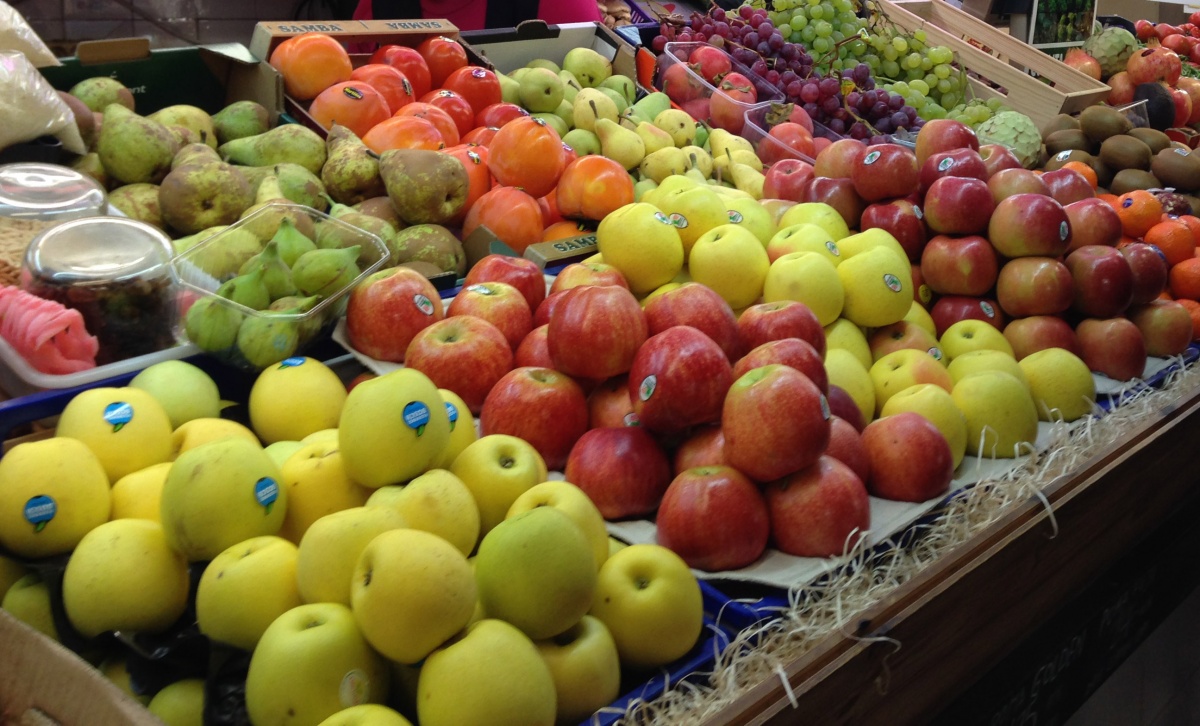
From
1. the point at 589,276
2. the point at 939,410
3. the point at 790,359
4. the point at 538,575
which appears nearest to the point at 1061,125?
the point at 939,410

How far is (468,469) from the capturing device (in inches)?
49.0

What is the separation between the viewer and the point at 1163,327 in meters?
2.16

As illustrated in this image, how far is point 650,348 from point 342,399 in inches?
22.9

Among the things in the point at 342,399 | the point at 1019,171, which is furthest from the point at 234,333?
the point at 1019,171

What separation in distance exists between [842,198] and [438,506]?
1.50 meters

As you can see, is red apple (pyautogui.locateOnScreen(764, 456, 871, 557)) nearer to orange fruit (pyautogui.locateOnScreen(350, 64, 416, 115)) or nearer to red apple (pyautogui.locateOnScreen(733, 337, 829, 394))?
red apple (pyautogui.locateOnScreen(733, 337, 829, 394))

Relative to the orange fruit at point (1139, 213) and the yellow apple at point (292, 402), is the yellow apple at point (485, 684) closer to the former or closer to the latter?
the yellow apple at point (292, 402)

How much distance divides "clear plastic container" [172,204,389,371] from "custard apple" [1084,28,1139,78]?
4314 mm

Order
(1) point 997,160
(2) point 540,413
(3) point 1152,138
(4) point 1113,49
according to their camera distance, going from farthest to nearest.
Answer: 1. (4) point 1113,49
2. (3) point 1152,138
3. (1) point 997,160
4. (2) point 540,413

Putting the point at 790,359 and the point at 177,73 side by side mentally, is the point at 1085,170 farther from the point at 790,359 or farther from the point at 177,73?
the point at 177,73

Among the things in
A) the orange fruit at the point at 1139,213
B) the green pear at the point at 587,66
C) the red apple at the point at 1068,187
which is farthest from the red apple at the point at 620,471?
the green pear at the point at 587,66

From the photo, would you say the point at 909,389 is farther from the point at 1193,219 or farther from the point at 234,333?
the point at 1193,219

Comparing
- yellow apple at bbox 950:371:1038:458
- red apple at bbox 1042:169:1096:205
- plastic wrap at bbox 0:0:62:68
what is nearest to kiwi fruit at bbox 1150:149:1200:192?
red apple at bbox 1042:169:1096:205

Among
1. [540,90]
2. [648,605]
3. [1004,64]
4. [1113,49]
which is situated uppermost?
[1113,49]
